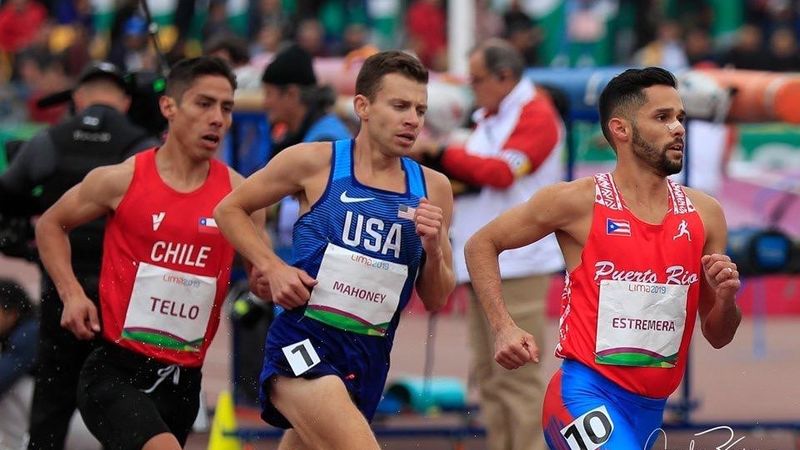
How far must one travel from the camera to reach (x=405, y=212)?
6.71 metres

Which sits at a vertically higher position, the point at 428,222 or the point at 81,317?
the point at 428,222

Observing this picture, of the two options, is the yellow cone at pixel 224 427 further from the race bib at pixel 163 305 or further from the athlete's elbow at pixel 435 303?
the athlete's elbow at pixel 435 303

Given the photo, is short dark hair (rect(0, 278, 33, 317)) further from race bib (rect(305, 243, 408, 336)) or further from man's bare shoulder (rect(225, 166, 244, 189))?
race bib (rect(305, 243, 408, 336))

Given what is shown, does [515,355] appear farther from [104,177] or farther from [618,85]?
[104,177]

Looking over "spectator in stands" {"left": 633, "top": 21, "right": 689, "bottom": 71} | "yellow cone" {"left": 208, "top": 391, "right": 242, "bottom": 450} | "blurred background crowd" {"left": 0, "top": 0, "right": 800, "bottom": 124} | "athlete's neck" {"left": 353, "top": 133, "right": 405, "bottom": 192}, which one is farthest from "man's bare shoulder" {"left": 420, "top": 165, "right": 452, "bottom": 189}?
"spectator in stands" {"left": 633, "top": 21, "right": 689, "bottom": 71}

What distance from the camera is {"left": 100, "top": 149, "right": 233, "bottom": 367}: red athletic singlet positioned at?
725 centimetres

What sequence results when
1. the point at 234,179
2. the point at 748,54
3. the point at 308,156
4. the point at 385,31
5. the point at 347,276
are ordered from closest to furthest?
the point at 347,276 < the point at 308,156 < the point at 234,179 < the point at 748,54 < the point at 385,31

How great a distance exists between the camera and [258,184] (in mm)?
6832

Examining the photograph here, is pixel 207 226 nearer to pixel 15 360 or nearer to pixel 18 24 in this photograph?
pixel 15 360

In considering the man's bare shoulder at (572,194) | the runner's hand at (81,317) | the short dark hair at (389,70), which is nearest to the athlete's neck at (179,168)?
the runner's hand at (81,317)

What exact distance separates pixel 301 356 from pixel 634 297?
54.6 inches

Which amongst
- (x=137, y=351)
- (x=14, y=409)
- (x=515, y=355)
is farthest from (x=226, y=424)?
(x=515, y=355)

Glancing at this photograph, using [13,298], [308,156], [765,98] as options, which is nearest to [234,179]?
[308,156]

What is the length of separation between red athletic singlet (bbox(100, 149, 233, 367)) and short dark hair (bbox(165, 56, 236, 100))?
0.47m
